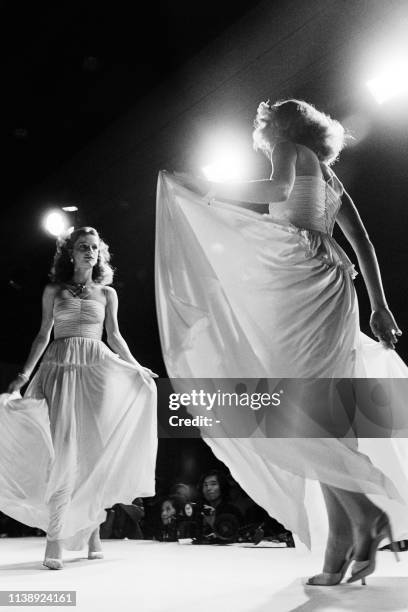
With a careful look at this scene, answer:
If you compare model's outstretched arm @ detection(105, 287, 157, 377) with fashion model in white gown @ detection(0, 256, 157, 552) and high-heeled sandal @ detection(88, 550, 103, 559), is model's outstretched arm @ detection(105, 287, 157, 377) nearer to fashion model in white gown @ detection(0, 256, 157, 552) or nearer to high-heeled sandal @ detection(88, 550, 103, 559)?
fashion model in white gown @ detection(0, 256, 157, 552)

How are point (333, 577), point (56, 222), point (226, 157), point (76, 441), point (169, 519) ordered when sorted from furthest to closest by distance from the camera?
point (56, 222)
point (226, 157)
point (169, 519)
point (76, 441)
point (333, 577)

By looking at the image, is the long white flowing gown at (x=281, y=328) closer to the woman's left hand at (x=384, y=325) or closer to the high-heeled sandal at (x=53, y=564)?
the woman's left hand at (x=384, y=325)

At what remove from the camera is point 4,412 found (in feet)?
8.96

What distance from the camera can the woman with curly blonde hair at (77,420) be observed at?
8.82ft


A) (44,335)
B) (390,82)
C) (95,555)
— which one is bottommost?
(95,555)

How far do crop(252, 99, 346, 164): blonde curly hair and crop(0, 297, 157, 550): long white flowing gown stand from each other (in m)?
1.24

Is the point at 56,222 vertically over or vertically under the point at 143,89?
under

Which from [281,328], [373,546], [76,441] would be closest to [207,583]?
[373,546]

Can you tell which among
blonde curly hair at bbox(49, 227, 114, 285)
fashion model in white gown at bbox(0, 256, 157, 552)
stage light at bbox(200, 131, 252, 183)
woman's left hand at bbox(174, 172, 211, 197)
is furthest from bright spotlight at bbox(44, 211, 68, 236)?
woman's left hand at bbox(174, 172, 211, 197)

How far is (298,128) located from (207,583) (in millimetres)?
1433

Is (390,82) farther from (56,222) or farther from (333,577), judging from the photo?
(333,577)

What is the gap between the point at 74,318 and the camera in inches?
114

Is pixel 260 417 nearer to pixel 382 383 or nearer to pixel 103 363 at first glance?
pixel 382 383

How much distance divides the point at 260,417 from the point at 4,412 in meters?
1.40
